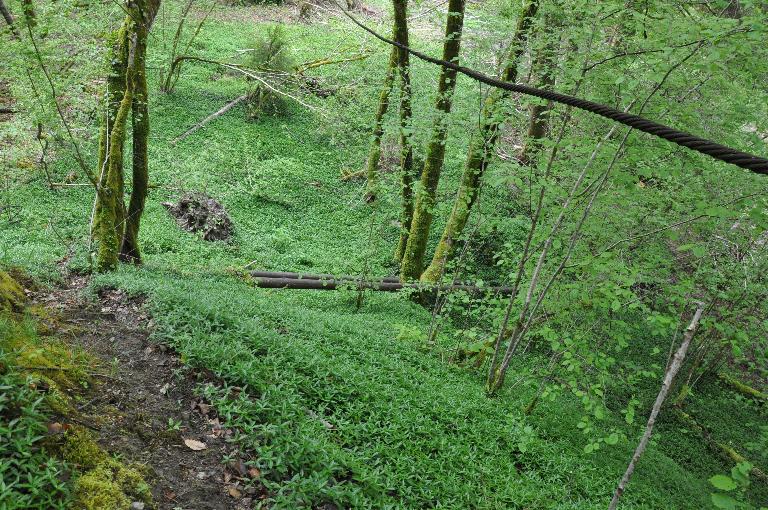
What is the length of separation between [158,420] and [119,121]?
5.10 m

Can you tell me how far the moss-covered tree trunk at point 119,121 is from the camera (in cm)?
674

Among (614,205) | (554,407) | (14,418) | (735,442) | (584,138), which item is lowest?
(735,442)

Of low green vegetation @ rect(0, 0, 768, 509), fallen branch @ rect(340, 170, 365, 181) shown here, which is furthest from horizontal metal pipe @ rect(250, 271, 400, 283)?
fallen branch @ rect(340, 170, 365, 181)

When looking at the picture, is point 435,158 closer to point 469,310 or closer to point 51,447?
point 469,310

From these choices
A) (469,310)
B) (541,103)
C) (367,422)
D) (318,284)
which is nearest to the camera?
(367,422)

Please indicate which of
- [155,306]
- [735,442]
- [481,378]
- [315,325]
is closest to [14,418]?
[155,306]

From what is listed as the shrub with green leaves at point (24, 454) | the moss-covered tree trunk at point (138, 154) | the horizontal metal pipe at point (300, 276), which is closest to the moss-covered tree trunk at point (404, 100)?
the horizontal metal pipe at point (300, 276)

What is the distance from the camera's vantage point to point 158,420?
3639 mm

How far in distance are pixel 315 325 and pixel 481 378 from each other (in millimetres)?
3074

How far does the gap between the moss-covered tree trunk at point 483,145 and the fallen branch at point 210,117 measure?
9.80 m

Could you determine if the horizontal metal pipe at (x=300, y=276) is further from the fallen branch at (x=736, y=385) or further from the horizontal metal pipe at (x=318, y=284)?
the fallen branch at (x=736, y=385)

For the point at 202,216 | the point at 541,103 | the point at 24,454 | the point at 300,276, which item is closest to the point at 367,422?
the point at 24,454

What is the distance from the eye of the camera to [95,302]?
5.60 m

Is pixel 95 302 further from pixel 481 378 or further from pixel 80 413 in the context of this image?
pixel 481 378
